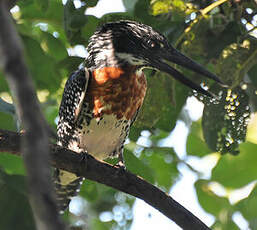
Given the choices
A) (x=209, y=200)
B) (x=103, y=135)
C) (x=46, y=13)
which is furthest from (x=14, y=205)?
(x=46, y=13)

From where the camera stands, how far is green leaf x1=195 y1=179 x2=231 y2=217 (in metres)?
3.95

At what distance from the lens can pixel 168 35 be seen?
3.52m

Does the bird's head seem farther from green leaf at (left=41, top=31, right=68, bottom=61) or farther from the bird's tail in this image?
the bird's tail

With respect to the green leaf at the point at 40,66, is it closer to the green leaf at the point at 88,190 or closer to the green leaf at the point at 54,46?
the green leaf at the point at 54,46

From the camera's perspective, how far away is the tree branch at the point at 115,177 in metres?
2.68

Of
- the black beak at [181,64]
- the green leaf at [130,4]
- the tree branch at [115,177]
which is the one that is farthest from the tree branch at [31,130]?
the green leaf at [130,4]

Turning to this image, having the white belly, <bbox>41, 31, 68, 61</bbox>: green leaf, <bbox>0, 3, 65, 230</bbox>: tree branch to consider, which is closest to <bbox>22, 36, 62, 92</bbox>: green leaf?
<bbox>41, 31, 68, 61</bbox>: green leaf

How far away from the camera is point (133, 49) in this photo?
Answer: 378 centimetres

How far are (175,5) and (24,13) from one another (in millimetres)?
1455

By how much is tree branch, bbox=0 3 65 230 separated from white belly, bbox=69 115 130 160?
116 inches

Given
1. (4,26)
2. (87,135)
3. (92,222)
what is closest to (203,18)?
(87,135)

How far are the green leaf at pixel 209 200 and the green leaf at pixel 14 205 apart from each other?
5.07ft

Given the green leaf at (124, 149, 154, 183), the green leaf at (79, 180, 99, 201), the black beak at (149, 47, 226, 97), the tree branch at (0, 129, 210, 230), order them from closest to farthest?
the tree branch at (0, 129, 210, 230) < the black beak at (149, 47, 226, 97) < the green leaf at (124, 149, 154, 183) < the green leaf at (79, 180, 99, 201)

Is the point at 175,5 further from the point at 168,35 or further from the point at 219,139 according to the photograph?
the point at 219,139
